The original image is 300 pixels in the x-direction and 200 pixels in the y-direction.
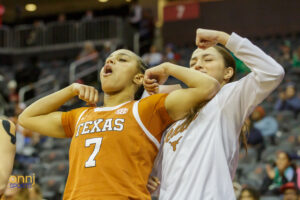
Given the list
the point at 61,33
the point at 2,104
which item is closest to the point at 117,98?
the point at 2,104

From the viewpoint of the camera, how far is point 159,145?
3078mm

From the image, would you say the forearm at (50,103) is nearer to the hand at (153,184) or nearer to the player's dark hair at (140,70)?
the player's dark hair at (140,70)

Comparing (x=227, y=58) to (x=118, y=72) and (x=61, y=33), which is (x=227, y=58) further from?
(x=61, y=33)

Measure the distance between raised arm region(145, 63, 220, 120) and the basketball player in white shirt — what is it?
4 cm

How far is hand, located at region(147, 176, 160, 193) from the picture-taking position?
3.07m

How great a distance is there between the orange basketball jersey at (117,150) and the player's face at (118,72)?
0.45 feet

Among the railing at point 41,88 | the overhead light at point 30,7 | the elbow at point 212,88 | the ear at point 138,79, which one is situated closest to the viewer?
the elbow at point 212,88

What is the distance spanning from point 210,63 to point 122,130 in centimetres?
64

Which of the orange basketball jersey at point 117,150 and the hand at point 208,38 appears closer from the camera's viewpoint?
the orange basketball jersey at point 117,150

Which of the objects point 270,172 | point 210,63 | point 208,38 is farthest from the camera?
point 270,172

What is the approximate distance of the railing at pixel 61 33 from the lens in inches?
656

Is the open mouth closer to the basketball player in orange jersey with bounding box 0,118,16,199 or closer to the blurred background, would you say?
the basketball player in orange jersey with bounding box 0,118,16,199

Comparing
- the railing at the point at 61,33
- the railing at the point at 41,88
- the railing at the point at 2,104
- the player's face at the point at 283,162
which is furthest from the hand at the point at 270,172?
the railing at the point at 61,33

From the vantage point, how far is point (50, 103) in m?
3.40
